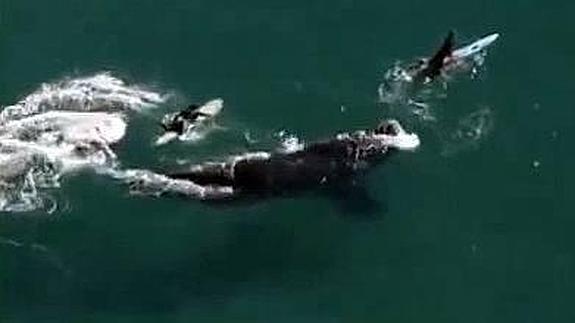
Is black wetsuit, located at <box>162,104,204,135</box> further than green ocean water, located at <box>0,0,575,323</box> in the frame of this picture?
Yes

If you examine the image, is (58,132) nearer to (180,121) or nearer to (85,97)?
A: (85,97)

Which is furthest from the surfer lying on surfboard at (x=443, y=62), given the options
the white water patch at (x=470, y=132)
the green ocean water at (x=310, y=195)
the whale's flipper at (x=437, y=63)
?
the white water patch at (x=470, y=132)

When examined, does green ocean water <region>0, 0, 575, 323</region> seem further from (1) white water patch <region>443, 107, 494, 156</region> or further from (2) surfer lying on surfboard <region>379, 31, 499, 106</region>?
(2) surfer lying on surfboard <region>379, 31, 499, 106</region>

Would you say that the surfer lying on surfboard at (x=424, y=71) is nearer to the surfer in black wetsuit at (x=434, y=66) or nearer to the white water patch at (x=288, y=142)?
the surfer in black wetsuit at (x=434, y=66)


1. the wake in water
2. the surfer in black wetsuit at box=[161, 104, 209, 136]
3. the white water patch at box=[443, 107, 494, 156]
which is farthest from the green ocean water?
the surfer in black wetsuit at box=[161, 104, 209, 136]

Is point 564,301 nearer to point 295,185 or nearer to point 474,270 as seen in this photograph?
point 474,270

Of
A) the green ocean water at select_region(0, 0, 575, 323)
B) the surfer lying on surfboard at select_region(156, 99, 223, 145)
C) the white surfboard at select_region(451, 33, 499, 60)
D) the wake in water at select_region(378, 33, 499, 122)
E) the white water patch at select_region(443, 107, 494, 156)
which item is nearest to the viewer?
the green ocean water at select_region(0, 0, 575, 323)
